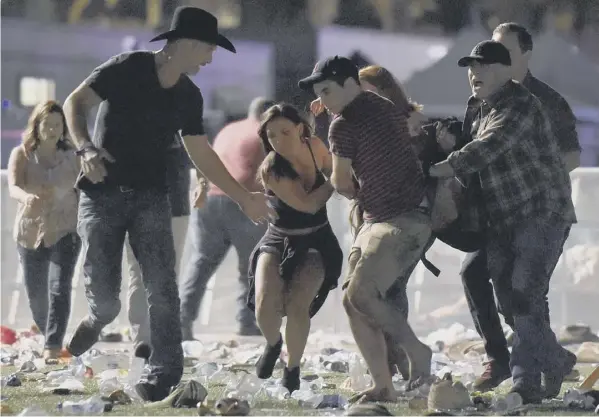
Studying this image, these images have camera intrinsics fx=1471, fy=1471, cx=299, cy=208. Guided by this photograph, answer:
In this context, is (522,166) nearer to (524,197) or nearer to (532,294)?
(524,197)


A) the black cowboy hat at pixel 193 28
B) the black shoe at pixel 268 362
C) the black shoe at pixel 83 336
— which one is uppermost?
the black cowboy hat at pixel 193 28

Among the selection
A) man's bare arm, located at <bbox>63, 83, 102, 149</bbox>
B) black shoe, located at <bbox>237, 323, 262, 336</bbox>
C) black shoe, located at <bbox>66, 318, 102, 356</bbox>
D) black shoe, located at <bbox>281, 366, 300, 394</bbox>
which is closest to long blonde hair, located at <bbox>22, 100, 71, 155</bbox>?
black shoe, located at <bbox>237, 323, 262, 336</bbox>

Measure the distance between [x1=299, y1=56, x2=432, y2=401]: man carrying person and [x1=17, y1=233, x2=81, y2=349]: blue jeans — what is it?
298cm

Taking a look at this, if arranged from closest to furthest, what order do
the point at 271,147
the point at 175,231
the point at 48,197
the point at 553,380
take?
1. the point at 553,380
2. the point at 271,147
3. the point at 48,197
4. the point at 175,231

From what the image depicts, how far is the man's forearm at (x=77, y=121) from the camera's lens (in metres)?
6.04

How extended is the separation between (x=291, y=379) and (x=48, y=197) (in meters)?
2.87

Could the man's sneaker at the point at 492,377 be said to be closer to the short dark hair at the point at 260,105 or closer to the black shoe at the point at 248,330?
the short dark hair at the point at 260,105

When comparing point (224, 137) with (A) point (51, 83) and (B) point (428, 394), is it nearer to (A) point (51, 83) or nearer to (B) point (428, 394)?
(B) point (428, 394)

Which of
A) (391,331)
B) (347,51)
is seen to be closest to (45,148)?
(391,331)

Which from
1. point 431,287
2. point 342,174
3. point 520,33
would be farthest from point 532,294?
point 431,287

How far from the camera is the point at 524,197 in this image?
20.6 feet

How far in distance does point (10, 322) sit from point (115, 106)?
498 cm

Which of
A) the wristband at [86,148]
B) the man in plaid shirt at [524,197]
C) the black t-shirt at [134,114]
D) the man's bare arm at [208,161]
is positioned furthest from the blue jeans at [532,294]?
the wristband at [86,148]

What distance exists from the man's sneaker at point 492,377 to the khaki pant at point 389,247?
101 centimetres
